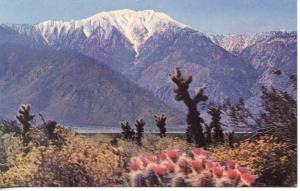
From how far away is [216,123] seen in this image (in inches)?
309

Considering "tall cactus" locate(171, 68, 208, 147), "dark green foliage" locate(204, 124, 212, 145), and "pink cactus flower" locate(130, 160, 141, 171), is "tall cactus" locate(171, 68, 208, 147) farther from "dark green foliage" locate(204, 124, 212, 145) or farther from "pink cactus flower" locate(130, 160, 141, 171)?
"pink cactus flower" locate(130, 160, 141, 171)

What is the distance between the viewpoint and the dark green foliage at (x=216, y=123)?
7.84m

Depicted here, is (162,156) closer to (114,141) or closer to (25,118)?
(114,141)

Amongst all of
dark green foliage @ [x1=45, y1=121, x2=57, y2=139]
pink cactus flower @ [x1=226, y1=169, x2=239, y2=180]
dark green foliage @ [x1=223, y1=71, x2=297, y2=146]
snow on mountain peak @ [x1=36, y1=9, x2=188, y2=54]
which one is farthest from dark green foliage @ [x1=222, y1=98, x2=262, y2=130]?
dark green foliage @ [x1=45, y1=121, x2=57, y2=139]

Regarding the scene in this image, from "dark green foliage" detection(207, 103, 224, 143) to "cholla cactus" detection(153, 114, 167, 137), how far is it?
1.61 feet

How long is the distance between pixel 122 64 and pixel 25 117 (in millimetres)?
1233

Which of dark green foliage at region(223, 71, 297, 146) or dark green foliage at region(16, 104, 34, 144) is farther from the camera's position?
dark green foliage at region(16, 104, 34, 144)

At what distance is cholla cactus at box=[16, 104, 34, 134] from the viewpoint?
316 inches

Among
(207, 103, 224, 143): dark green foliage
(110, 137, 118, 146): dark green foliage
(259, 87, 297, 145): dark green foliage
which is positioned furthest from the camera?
(110, 137, 118, 146): dark green foliage

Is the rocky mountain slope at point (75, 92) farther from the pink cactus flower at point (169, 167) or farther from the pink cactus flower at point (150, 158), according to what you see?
the pink cactus flower at point (169, 167)

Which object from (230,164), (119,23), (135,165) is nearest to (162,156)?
(135,165)

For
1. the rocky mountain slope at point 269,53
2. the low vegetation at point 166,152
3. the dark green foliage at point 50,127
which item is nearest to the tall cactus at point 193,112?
the low vegetation at point 166,152

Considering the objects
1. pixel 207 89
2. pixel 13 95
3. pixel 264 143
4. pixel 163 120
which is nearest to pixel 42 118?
pixel 13 95

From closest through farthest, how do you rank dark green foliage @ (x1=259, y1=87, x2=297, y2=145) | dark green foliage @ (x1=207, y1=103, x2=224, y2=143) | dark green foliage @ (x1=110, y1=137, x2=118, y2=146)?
1. dark green foliage @ (x1=259, y1=87, x2=297, y2=145)
2. dark green foliage @ (x1=207, y1=103, x2=224, y2=143)
3. dark green foliage @ (x1=110, y1=137, x2=118, y2=146)
